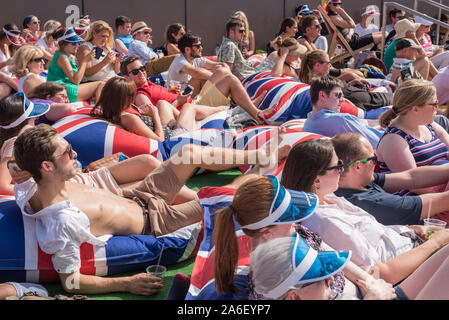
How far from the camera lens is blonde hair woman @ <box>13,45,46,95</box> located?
5922 millimetres

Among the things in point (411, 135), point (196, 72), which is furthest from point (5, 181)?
point (196, 72)

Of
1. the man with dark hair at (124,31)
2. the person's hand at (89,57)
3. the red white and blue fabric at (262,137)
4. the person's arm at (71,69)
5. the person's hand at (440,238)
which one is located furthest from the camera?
the man with dark hair at (124,31)

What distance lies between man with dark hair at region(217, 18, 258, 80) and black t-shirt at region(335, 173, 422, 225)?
191 inches

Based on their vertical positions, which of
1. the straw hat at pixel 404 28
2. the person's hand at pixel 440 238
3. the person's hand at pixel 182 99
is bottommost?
the person's hand at pixel 182 99

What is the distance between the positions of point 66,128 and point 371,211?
2.73 metres

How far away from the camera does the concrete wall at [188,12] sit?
444 inches

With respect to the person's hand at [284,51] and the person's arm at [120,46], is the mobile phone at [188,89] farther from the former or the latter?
the person's arm at [120,46]

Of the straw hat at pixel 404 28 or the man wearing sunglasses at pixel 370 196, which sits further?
the straw hat at pixel 404 28

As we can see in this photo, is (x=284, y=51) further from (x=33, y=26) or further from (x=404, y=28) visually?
(x=33, y=26)

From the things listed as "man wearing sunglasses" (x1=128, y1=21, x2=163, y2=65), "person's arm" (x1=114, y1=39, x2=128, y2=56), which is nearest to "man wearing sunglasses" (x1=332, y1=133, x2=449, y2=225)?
"man wearing sunglasses" (x1=128, y1=21, x2=163, y2=65)

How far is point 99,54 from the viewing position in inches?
284

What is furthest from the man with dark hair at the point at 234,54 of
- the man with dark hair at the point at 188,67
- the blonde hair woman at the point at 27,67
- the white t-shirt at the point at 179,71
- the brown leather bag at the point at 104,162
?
the brown leather bag at the point at 104,162

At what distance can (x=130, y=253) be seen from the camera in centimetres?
324
